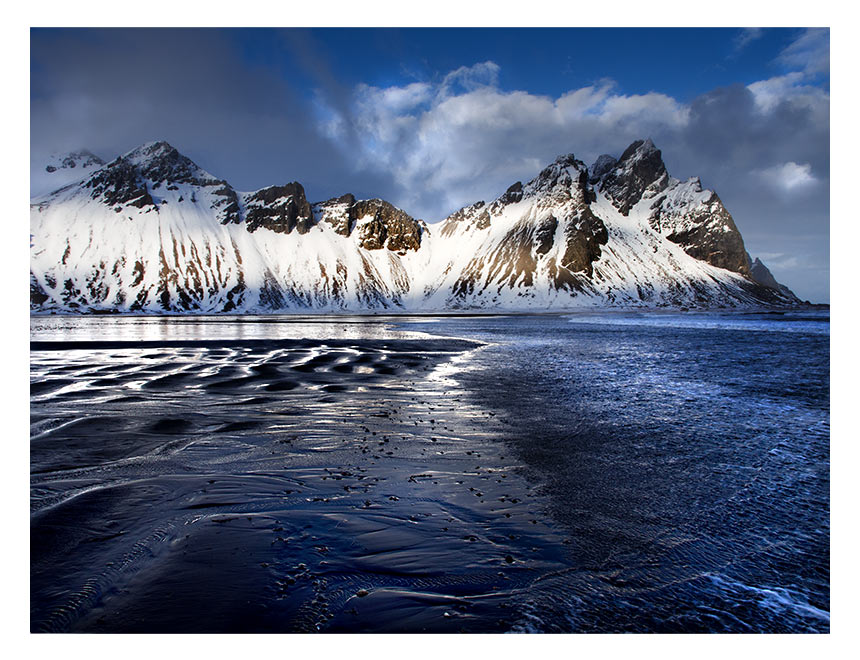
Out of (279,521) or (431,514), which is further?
(431,514)

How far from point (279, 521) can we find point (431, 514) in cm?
203

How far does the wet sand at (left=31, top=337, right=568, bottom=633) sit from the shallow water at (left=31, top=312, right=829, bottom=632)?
0.10ft

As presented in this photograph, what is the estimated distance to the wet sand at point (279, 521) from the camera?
14.6 ft

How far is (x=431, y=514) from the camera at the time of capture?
21.4 ft

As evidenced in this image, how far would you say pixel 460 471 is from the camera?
27.3ft

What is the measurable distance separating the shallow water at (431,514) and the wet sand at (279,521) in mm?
30

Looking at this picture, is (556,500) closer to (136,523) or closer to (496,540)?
(496,540)

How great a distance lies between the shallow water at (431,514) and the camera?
4492 millimetres

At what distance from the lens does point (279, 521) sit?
6289mm

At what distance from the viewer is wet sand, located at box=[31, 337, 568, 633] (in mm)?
4461

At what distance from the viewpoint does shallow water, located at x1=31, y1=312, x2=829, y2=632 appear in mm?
4492
